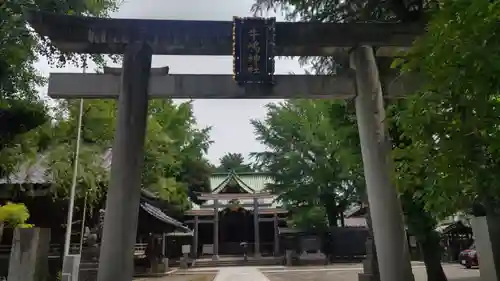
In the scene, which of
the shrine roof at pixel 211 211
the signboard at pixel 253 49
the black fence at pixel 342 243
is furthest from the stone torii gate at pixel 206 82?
the shrine roof at pixel 211 211

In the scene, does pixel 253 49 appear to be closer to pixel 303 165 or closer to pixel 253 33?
pixel 253 33

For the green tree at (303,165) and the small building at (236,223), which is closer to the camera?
the green tree at (303,165)

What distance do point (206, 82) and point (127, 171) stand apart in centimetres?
220

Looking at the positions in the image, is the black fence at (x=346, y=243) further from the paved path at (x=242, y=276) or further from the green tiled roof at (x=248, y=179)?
the green tiled roof at (x=248, y=179)

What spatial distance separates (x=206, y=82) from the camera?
25.5 ft

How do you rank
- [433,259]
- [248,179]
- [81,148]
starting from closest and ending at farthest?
[433,259] < [81,148] < [248,179]

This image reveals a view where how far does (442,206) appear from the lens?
17.2 ft

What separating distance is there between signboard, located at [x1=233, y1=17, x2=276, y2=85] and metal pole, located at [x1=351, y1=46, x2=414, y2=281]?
179 cm

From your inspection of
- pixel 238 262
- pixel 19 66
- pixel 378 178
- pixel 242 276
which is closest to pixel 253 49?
pixel 378 178

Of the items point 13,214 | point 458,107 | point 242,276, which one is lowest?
point 242,276

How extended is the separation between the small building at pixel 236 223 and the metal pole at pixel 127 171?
24.9m

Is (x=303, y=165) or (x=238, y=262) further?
(x=238, y=262)

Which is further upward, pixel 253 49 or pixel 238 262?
pixel 253 49

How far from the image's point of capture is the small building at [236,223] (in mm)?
32625
